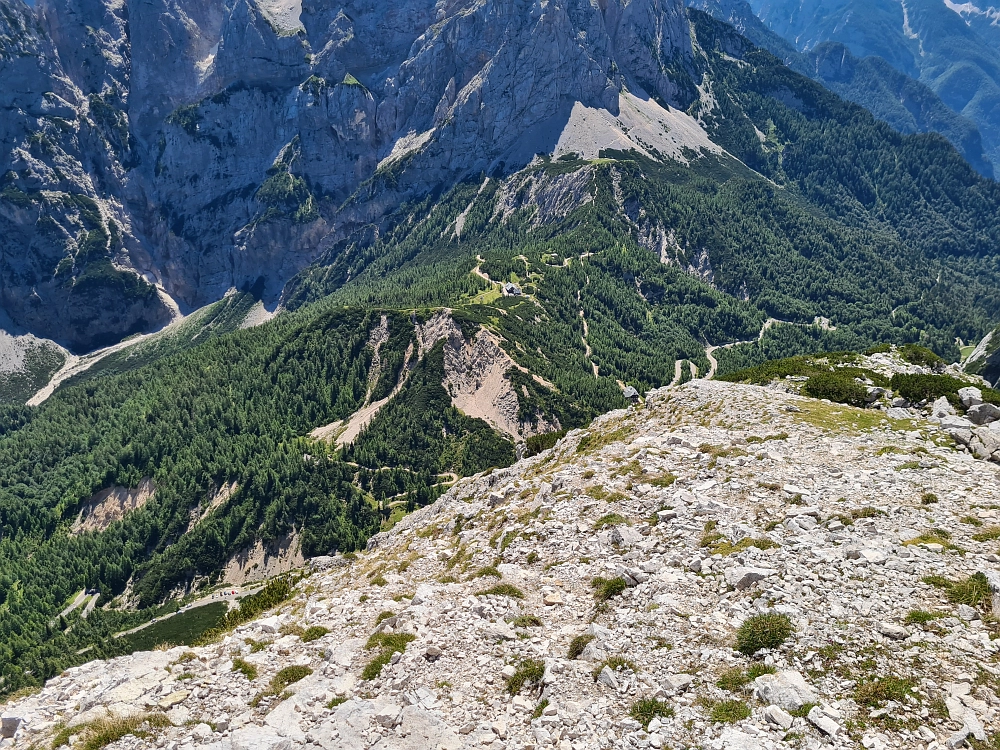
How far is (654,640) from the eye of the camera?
22.4 m

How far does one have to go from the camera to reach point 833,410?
157ft

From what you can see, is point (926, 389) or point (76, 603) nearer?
point (926, 389)

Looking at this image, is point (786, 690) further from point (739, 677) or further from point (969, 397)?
point (969, 397)

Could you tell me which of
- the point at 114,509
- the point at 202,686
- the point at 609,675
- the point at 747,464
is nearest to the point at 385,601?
the point at 202,686

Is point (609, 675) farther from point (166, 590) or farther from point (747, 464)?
point (166, 590)

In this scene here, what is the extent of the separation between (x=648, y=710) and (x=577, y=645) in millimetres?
4510

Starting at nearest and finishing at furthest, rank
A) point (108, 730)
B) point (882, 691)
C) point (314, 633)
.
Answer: point (882, 691) → point (108, 730) → point (314, 633)

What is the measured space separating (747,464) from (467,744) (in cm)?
2633

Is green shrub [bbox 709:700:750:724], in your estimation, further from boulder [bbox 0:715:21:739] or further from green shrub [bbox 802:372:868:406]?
green shrub [bbox 802:372:868:406]

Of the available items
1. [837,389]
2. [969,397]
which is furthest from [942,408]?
[837,389]

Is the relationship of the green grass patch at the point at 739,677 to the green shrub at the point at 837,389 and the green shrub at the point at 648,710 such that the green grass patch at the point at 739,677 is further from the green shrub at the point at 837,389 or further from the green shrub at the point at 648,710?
the green shrub at the point at 837,389

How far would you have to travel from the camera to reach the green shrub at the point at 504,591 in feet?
92.8

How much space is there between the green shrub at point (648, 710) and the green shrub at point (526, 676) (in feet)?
12.7

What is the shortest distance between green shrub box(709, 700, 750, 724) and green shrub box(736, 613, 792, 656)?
100 inches
